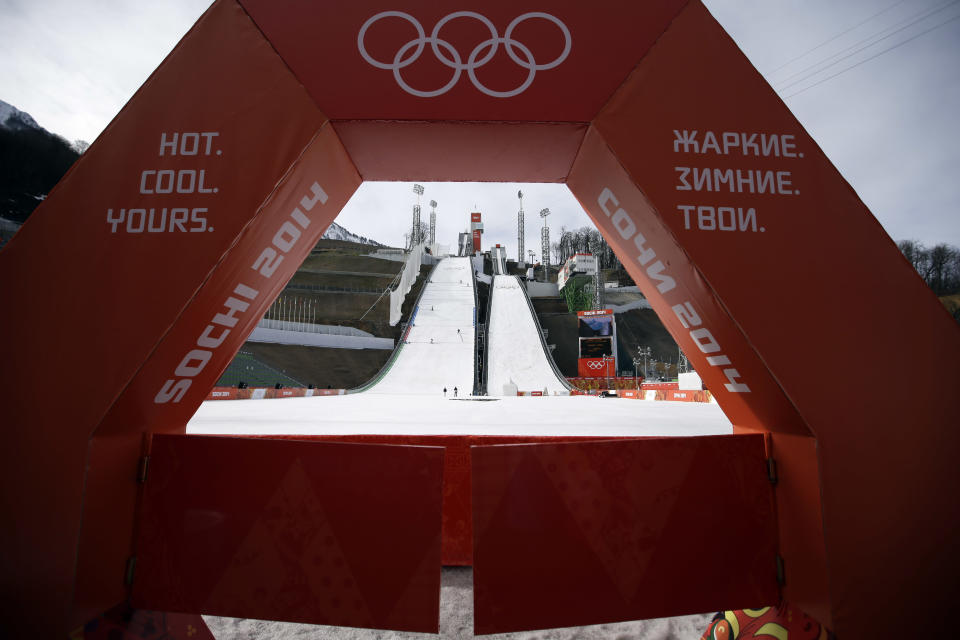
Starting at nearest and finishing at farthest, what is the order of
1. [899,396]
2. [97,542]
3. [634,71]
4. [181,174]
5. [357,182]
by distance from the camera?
[97,542], [899,396], [181,174], [634,71], [357,182]

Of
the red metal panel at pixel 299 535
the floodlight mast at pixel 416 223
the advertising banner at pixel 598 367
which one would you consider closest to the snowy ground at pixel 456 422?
the red metal panel at pixel 299 535

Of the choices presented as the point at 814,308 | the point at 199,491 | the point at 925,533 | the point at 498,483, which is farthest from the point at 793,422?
the point at 199,491

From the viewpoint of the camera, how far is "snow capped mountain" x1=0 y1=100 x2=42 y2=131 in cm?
3628

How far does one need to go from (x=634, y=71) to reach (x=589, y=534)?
2380 mm

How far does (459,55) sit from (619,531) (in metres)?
2.58

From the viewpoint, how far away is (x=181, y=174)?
2.17 metres

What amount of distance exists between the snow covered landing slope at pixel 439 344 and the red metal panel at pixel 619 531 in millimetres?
20265

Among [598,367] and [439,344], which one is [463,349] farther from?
[598,367]

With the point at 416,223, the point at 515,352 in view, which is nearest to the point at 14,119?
the point at 416,223

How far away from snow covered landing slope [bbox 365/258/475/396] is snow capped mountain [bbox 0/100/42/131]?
120 feet

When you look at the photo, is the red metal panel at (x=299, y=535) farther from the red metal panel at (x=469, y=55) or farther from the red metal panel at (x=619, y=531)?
the red metal panel at (x=469, y=55)

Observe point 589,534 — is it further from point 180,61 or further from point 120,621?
point 180,61

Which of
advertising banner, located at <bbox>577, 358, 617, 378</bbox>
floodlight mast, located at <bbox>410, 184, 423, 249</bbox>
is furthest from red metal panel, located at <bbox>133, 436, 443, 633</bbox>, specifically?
floodlight mast, located at <bbox>410, 184, 423, 249</bbox>

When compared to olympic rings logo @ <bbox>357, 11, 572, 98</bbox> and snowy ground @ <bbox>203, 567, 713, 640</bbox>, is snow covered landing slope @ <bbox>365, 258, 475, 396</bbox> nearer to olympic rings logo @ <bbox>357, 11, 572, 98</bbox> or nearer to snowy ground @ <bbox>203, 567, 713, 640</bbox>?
snowy ground @ <bbox>203, 567, 713, 640</bbox>
